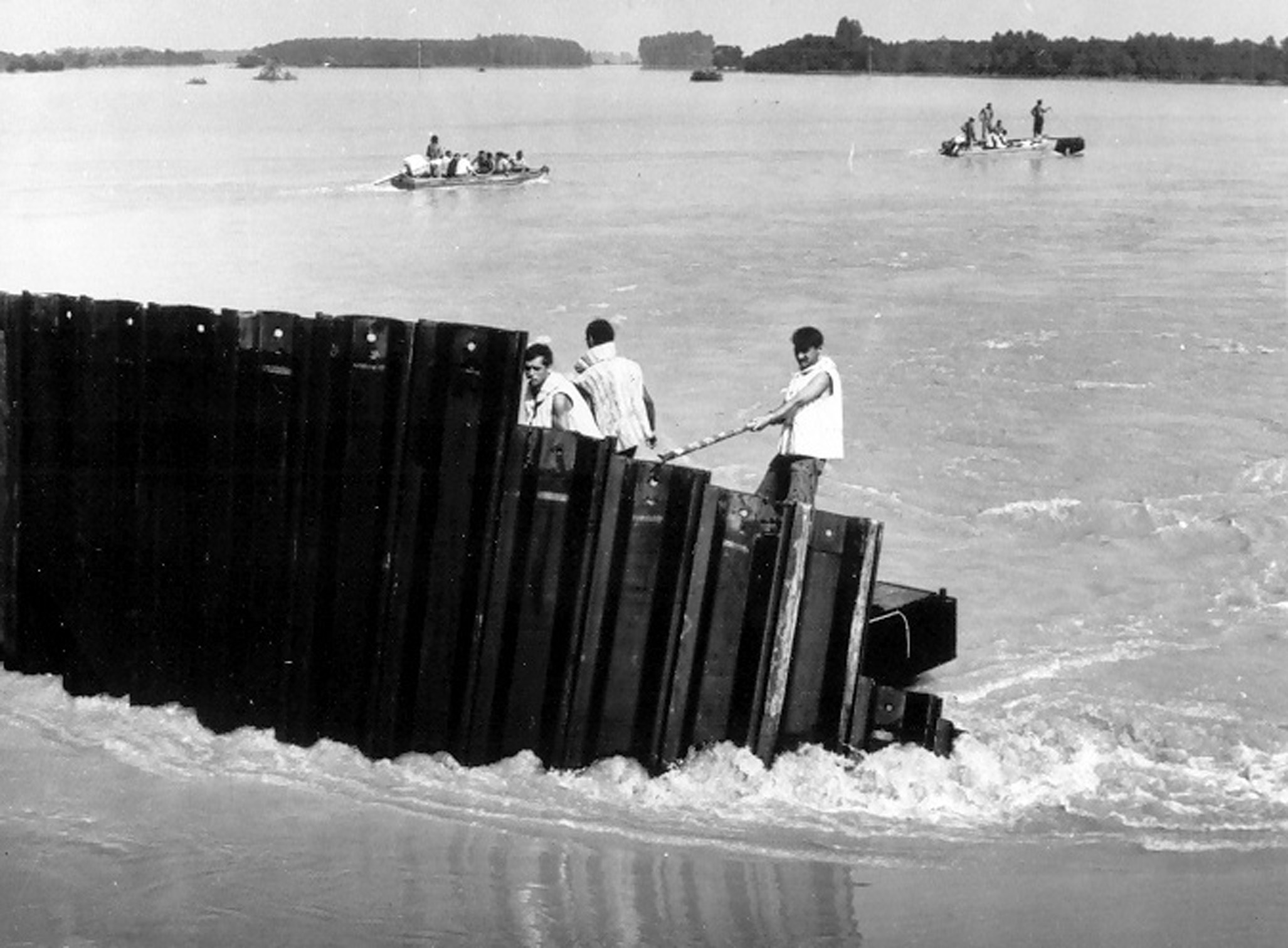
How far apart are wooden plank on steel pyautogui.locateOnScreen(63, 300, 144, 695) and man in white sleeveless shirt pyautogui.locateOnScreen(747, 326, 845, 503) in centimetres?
383

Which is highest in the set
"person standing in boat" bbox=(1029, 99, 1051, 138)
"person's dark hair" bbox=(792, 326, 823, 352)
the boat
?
"person standing in boat" bbox=(1029, 99, 1051, 138)

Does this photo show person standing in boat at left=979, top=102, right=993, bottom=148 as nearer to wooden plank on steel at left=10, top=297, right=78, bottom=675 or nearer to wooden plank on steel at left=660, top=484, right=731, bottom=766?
wooden plank on steel at left=10, top=297, right=78, bottom=675

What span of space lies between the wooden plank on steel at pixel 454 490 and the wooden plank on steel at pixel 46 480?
7.07 ft

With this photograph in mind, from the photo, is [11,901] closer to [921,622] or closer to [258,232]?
[921,622]

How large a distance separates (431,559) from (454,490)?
375mm

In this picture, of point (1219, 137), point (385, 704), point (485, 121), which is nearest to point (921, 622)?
point (385, 704)

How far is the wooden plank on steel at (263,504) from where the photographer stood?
29.4ft

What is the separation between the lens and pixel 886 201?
187ft

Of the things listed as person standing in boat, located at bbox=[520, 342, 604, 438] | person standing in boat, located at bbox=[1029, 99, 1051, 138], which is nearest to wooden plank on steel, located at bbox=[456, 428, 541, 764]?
person standing in boat, located at bbox=[520, 342, 604, 438]

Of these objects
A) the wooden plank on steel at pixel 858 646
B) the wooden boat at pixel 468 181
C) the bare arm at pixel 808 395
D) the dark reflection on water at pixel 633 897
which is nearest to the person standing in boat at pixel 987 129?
the wooden boat at pixel 468 181

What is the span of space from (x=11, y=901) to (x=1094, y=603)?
8.93 metres

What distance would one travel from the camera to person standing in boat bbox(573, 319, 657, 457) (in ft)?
36.7

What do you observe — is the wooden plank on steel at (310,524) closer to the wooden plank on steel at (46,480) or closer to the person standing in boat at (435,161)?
the wooden plank on steel at (46,480)

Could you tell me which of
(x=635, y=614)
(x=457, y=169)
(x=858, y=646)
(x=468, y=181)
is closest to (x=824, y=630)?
(x=858, y=646)
